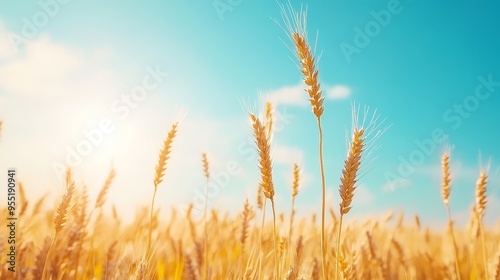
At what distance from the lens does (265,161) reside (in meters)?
1.83

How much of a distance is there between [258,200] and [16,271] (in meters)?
2.14

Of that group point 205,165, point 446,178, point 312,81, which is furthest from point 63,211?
point 446,178

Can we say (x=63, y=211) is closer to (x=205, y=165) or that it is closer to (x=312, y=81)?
(x=312, y=81)

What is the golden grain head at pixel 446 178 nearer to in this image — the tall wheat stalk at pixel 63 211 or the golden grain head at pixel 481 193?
the golden grain head at pixel 481 193

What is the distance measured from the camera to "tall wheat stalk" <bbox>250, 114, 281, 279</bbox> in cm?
176

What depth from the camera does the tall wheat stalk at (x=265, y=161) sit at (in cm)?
176

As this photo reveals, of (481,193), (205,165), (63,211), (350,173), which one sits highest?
(205,165)

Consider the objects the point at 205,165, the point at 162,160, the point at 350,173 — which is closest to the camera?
the point at 350,173

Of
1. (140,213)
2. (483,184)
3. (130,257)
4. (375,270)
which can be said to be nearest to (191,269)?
(130,257)

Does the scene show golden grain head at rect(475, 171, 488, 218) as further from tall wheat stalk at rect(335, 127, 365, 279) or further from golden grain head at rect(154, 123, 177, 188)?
golden grain head at rect(154, 123, 177, 188)

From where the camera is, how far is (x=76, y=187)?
84.1 inches

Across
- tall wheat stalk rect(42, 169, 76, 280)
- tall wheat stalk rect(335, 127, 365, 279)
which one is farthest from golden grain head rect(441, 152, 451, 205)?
tall wheat stalk rect(42, 169, 76, 280)

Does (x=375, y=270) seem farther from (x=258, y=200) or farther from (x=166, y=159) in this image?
(x=166, y=159)

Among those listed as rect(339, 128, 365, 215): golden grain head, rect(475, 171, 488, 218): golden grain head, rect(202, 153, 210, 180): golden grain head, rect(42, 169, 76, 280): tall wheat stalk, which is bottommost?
rect(42, 169, 76, 280): tall wheat stalk
